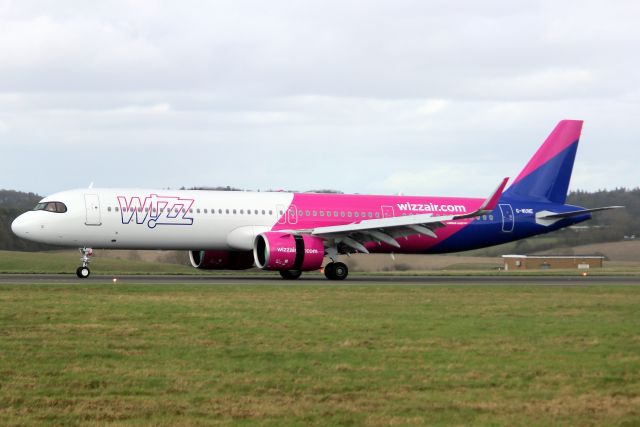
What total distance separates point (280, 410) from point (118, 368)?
3764 mm

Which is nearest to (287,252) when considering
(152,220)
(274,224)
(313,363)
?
(274,224)

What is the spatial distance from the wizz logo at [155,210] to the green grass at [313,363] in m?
14.3

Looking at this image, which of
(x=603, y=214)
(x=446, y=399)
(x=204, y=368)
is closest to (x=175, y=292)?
(x=204, y=368)

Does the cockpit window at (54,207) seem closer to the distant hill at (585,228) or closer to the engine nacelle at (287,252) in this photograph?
the engine nacelle at (287,252)

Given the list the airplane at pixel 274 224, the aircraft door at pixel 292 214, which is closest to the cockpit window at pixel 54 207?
the airplane at pixel 274 224

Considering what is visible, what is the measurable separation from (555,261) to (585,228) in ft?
11.3

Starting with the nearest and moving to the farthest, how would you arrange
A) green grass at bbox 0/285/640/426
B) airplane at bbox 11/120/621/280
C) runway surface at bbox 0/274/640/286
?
green grass at bbox 0/285/640/426
runway surface at bbox 0/274/640/286
airplane at bbox 11/120/621/280

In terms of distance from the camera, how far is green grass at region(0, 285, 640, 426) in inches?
500

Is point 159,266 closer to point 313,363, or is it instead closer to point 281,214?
point 281,214

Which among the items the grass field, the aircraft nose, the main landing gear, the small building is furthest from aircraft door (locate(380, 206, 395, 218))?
the small building

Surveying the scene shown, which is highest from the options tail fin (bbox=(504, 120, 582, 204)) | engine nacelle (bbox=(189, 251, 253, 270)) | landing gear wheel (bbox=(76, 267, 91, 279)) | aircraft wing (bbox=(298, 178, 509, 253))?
tail fin (bbox=(504, 120, 582, 204))

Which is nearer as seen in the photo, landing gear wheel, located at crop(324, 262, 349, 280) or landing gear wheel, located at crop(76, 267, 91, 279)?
landing gear wheel, located at crop(76, 267, 91, 279)

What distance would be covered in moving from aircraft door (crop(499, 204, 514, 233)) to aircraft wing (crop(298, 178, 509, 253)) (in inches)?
237

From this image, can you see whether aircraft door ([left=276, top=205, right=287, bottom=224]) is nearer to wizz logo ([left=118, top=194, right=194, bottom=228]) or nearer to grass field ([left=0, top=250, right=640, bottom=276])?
wizz logo ([left=118, top=194, right=194, bottom=228])
